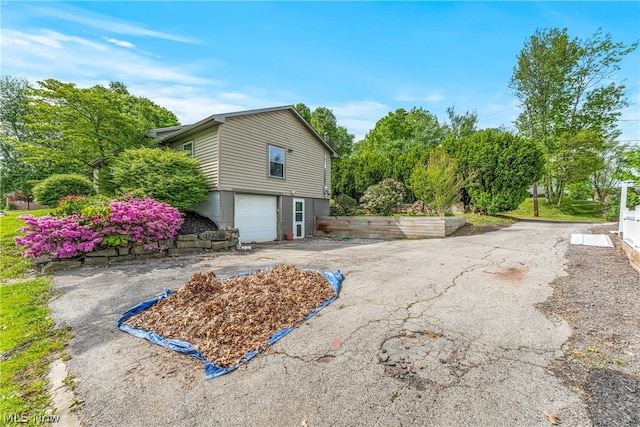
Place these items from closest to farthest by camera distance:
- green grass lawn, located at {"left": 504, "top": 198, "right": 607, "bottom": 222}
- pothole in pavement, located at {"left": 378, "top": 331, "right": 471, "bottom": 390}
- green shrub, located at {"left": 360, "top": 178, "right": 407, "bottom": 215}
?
pothole in pavement, located at {"left": 378, "top": 331, "right": 471, "bottom": 390}, green shrub, located at {"left": 360, "top": 178, "right": 407, "bottom": 215}, green grass lawn, located at {"left": 504, "top": 198, "right": 607, "bottom": 222}

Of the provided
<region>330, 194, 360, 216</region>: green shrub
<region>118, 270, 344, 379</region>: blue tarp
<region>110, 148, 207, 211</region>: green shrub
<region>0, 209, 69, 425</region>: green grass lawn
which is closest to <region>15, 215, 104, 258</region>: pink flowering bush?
<region>0, 209, 69, 425</region>: green grass lawn

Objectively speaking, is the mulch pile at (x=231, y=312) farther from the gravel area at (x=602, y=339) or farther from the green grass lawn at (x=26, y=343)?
the gravel area at (x=602, y=339)

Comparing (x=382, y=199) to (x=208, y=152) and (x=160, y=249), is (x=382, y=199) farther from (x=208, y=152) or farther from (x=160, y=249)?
(x=160, y=249)

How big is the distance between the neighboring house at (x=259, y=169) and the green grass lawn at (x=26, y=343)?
4.98m

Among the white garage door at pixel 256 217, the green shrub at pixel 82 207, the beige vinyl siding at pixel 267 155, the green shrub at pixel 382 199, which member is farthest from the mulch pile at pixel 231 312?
the green shrub at pixel 382 199

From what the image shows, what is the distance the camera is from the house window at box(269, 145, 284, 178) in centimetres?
1067

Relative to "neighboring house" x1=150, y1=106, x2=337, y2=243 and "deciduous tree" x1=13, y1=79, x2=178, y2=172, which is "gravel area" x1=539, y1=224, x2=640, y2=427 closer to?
"neighboring house" x1=150, y1=106, x2=337, y2=243

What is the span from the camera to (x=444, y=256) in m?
6.59

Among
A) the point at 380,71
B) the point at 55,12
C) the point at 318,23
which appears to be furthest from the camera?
the point at 380,71

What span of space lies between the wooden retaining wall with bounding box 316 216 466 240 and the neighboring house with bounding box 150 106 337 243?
1030 millimetres

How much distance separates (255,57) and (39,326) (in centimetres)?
872

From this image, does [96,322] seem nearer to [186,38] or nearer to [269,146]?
[186,38]

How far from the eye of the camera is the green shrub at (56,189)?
35.3 feet

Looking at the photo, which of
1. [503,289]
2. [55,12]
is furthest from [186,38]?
[503,289]
